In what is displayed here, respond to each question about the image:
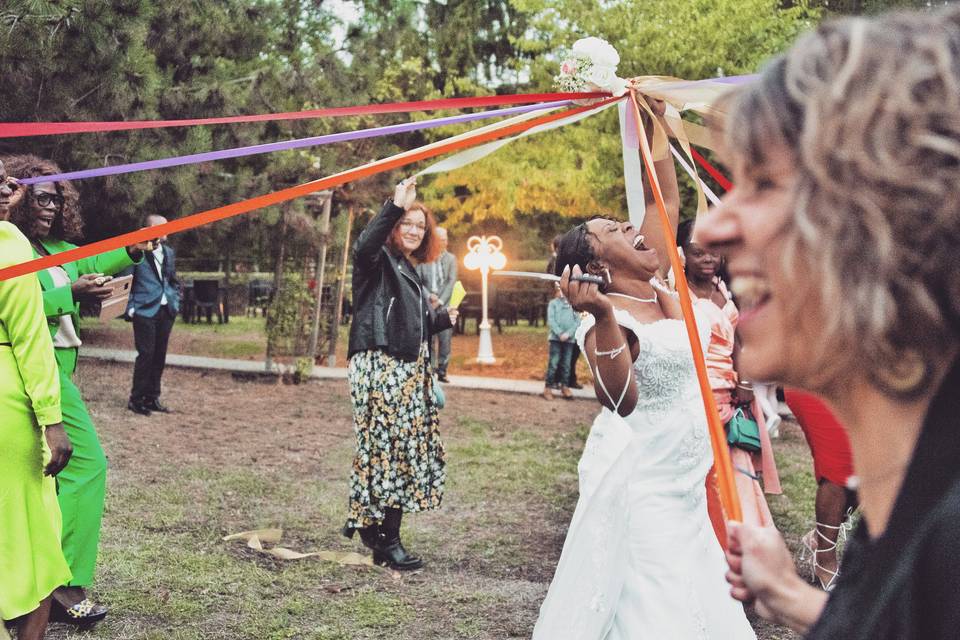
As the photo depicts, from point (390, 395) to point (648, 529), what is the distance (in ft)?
8.90

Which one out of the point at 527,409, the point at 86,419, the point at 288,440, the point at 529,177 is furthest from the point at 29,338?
the point at 529,177

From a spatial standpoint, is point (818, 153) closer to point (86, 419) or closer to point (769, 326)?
point (769, 326)

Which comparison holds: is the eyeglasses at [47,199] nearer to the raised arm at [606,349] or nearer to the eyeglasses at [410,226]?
the eyeglasses at [410,226]

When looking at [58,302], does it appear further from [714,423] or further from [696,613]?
[714,423]

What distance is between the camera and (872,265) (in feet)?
3.01

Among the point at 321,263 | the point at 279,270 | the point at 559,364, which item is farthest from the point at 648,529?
the point at 321,263

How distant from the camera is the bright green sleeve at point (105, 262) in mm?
5148

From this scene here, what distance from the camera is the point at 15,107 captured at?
10.2 meters

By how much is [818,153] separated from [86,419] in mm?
4590

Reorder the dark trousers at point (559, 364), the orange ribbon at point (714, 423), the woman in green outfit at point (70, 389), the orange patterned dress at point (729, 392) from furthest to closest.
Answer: the dark trousers at point (559, 364), the orange patterned dress at point (729, 392), the woman in green outfit at point (70, 389), the orange ribbon at point (714, 423)

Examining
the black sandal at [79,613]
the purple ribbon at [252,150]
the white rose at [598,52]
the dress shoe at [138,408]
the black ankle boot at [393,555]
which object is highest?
the white rose at [598,52]

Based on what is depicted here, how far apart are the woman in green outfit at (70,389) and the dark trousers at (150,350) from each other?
5.70m

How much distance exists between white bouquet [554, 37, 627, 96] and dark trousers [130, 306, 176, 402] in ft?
25.0

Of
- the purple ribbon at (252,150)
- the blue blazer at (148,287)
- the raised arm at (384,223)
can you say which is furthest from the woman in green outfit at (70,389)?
the blue blazer at (148,287)
